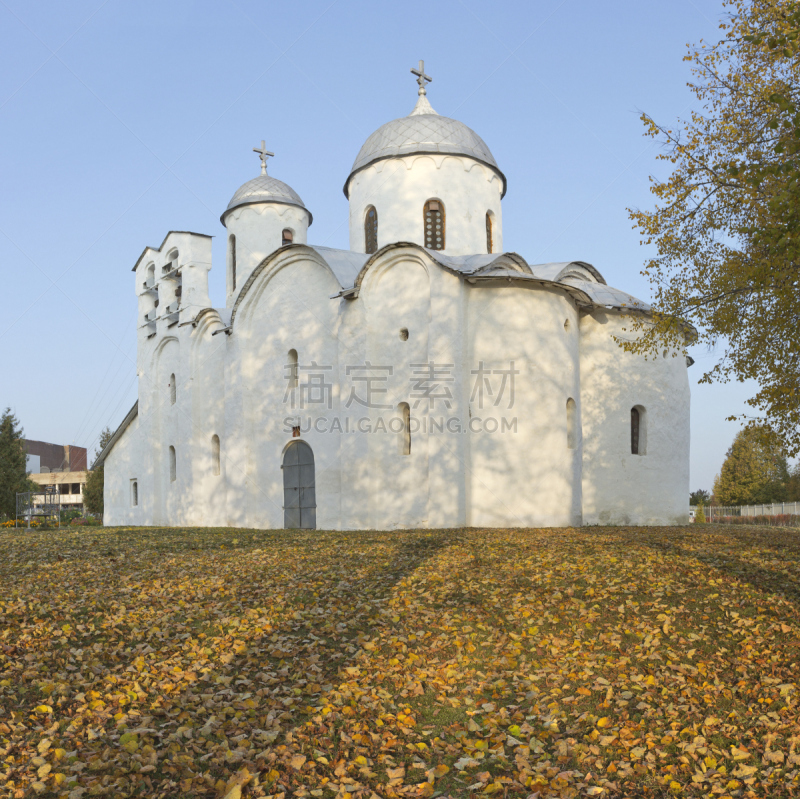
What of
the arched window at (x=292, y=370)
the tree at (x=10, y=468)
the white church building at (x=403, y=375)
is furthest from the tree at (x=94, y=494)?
the arched window at (x=292, y=370)

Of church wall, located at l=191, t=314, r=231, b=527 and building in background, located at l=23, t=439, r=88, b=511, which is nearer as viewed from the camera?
church wall, located at l=191, t=314, r=231, b=527

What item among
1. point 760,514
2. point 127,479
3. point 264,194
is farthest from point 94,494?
point 760,514

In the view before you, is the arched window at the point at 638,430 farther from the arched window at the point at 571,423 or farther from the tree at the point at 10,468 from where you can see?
the tree at the point at 10,468

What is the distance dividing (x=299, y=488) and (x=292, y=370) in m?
3.22

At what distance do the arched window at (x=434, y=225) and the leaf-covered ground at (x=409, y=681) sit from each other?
524 inches

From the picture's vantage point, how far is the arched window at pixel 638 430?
20.8 meters

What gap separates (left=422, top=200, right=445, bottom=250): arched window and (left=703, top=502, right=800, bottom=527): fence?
2098 centimetres

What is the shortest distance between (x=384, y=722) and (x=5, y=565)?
877cm

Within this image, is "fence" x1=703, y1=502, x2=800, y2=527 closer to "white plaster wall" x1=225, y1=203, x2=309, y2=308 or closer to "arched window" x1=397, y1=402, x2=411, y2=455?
"arched window" x1=397, y1=402, x2=411, y2=455

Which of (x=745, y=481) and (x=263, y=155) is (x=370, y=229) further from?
(x=745, y=481)

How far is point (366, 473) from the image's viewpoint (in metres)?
17.7

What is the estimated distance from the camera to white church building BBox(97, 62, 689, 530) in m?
17.2

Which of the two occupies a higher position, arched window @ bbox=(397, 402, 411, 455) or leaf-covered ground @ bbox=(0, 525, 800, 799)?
arched window @ bbox=(397, 402, 411, 455)

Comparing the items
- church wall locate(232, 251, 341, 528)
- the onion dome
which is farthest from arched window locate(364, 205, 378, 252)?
church wall locate(232, 251, 341, 528)
